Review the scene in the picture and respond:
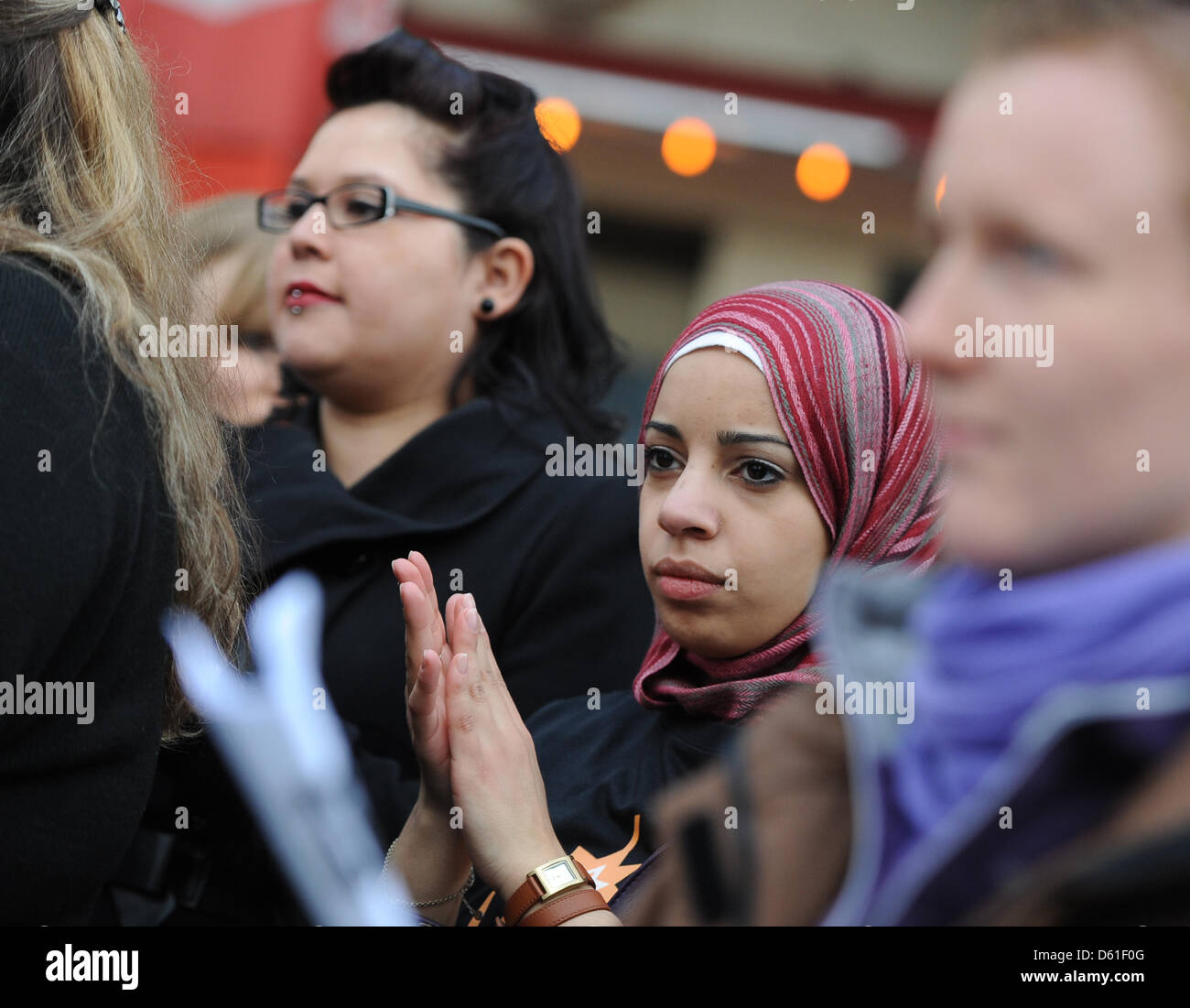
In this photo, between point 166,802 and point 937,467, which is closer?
point 937,467

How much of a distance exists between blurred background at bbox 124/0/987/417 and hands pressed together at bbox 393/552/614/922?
18.8 feet

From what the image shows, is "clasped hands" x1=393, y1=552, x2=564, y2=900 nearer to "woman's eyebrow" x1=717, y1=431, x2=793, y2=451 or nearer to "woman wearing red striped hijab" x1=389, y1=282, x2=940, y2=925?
"woman wearing red striped hijab" x1=389, y1=282, x2=940, y2=925

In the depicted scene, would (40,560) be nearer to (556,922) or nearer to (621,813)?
(556,922)

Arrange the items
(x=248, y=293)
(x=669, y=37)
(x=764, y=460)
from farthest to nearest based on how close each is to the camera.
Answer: (x=669, y=37), (x=248, y=293), (x=764, y=460)

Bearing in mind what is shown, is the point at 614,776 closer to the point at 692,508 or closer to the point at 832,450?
the point at 692,508

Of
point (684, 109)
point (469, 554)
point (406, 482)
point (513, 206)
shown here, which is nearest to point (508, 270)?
point (513, 206)

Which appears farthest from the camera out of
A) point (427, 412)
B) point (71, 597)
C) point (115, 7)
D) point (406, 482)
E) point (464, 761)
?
point (427, 412)

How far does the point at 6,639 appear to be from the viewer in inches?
53.3

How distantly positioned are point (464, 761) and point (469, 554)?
77cm

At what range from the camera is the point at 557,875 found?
144 centimetres

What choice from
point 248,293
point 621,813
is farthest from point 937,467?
point 248,293

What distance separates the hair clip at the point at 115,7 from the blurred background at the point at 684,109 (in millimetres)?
5278
